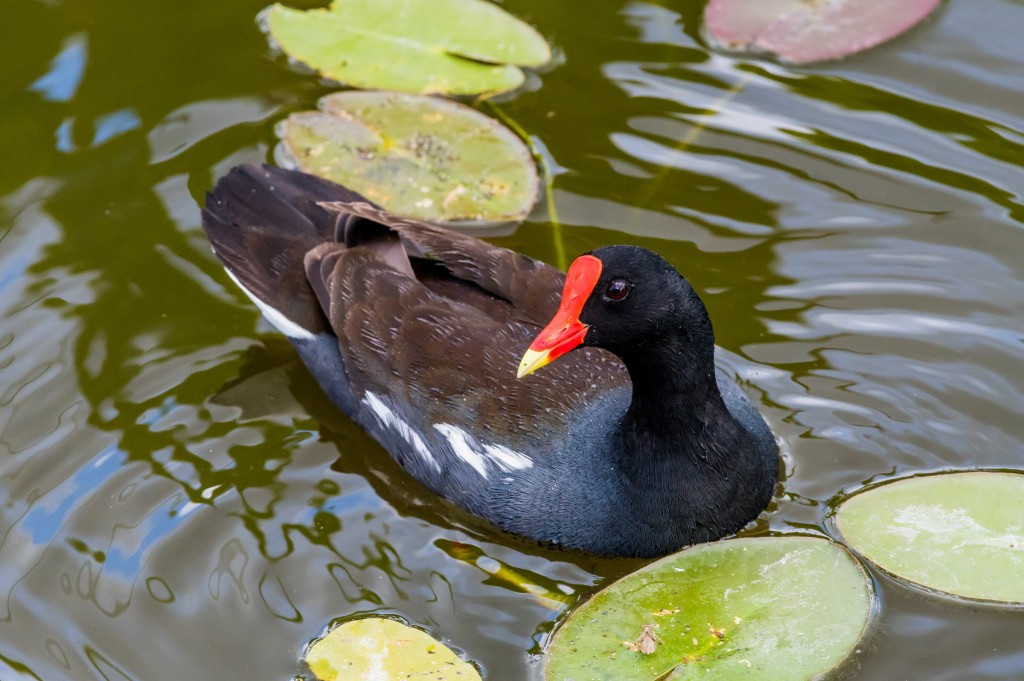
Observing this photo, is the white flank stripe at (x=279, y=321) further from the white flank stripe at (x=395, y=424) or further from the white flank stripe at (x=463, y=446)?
the white flank stripe at (x=463, y=446)

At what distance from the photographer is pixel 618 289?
391cm

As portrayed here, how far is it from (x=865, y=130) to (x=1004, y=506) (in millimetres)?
2248

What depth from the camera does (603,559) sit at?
14.2 feet

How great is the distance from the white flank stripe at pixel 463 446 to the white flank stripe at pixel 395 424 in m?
0.11

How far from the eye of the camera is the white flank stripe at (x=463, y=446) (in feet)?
14.4

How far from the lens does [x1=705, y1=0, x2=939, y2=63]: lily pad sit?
19.9 ft

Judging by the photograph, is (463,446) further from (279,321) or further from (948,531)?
(948,531)

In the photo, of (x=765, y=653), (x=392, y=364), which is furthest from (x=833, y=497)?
(x=392, y=364)

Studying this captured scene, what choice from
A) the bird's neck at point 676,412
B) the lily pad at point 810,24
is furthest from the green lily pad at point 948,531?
the lily pad at point 810,24

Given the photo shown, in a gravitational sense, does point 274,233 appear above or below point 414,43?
below

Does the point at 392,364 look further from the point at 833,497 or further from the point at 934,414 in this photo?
the point at 934,414

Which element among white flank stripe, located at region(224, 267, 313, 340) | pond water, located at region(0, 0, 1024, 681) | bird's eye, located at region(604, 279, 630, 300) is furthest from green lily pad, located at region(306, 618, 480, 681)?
white flank stripe, located at region(224, 267, 313, 340)

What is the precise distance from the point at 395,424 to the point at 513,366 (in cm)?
51

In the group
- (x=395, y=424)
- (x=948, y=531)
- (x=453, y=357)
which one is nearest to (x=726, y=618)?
(x=948, y=531)
